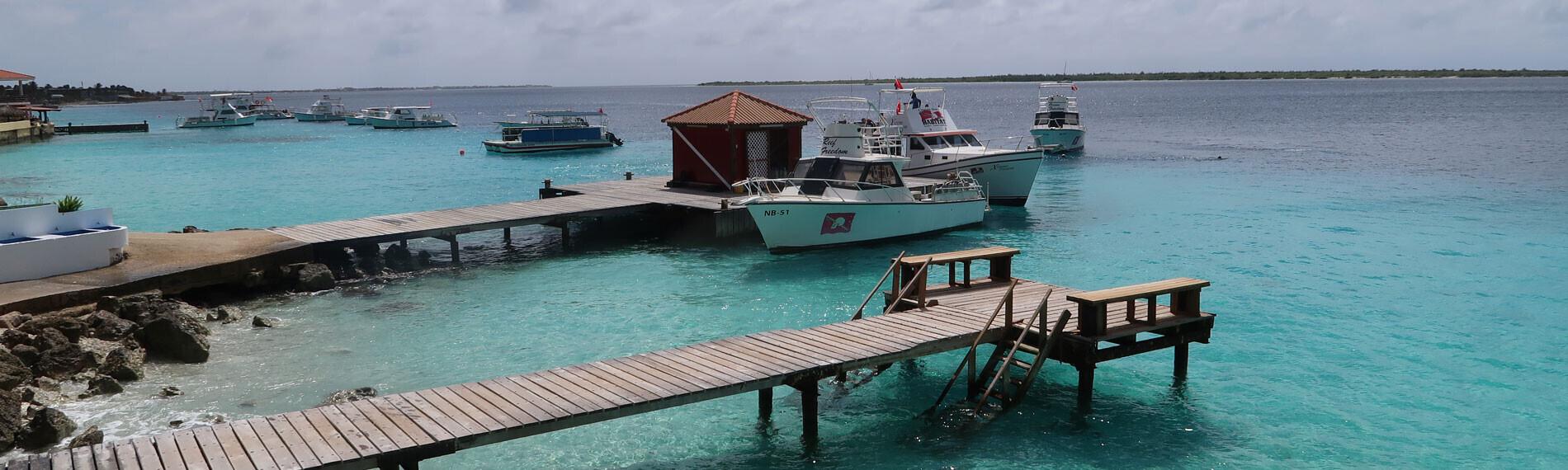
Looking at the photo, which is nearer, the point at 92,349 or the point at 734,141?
the point at 92,349

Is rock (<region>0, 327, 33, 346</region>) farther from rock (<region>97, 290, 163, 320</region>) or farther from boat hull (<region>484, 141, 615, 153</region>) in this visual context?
boat hull (<region>484, 141, 615, 153</region>)

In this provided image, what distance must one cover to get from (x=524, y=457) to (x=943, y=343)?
4579 mm

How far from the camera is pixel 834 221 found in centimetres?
2256

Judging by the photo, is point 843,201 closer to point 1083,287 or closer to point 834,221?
point 834,221

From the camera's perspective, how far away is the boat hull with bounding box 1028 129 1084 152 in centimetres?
5541

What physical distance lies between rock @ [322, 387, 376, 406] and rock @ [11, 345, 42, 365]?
356cm

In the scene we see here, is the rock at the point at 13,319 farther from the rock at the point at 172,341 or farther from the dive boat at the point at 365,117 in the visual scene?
the dive boat at the point at 365,117

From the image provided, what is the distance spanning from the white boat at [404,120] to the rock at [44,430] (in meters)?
83.0

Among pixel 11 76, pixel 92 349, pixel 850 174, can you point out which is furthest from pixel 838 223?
pixel 11 76

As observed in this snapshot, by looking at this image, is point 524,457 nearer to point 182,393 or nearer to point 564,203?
point 182,393

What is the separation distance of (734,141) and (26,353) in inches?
642

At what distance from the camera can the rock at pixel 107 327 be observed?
1438 centimetres

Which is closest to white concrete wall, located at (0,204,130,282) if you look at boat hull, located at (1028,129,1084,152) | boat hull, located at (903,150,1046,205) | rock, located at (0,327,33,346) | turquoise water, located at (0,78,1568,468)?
turquoise water, located at (0,78,1568,468)

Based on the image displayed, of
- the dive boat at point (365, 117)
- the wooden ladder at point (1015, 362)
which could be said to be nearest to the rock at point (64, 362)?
the wooden ladder at point (1015, 362)
